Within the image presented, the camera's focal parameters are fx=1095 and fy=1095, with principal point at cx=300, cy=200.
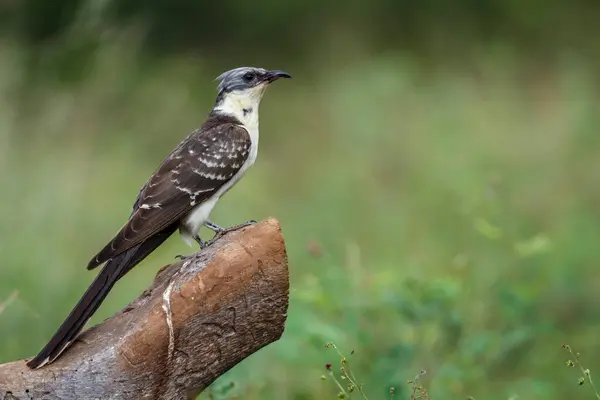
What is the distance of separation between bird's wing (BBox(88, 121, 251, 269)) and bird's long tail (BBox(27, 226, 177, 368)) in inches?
3.0

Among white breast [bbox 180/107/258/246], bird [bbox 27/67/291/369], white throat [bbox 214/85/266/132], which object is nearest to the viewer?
bird [bbox 27/67/291/369]

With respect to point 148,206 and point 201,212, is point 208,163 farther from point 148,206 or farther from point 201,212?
point 148,206

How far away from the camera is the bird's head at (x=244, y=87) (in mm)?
5043

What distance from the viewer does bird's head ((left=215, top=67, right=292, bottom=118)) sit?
16.5ft

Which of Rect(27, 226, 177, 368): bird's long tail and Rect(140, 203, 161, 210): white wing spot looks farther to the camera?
Rect(140, 203, 161, 210): white wing spot

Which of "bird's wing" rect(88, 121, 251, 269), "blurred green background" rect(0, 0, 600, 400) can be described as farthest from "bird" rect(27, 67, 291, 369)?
"blurred green background" rect(0, 0, 600, 400)

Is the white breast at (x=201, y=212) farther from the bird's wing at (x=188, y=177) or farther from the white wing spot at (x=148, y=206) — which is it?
the white wing spot at (x=148, y=206)

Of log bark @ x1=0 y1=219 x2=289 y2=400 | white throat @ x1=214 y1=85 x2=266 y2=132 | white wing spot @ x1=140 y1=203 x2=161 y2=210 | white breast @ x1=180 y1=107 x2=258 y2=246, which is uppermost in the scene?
white throat @ x1=214 y1=85 x2=266 y2=132

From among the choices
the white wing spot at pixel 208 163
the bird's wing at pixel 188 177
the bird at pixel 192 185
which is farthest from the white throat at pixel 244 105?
the white wing spot at pixel 208 163

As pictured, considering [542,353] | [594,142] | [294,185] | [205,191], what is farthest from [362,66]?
[205,191]

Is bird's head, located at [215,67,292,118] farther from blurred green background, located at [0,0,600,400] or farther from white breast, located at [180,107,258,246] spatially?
blurred green background, located at [0,0,600,400]

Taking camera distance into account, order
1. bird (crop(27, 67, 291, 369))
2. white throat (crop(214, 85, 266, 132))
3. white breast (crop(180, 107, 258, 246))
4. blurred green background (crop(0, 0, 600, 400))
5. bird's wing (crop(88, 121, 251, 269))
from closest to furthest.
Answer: bird (crop(27, 67, 291, 369))
bird's wing (crop(88, 121, 251, 269))
white breast (crop(180, 107, 258, 246))
white throat (crop(214, 85, 266, 132))
blurred green background (crop(0, 0, 600, 400))

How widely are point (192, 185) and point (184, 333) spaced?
1.01m

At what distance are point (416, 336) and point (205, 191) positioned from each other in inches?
63.9
